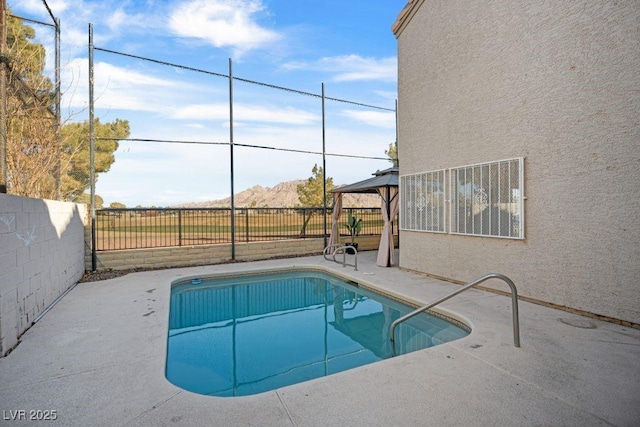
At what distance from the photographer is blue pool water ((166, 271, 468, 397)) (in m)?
3.06

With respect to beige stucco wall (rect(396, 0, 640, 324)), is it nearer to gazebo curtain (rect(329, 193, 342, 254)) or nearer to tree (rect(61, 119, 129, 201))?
gazebo curtain (rect(329, 193, 342, 254))

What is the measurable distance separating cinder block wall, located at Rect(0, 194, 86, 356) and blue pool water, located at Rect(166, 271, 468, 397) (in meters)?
1.51

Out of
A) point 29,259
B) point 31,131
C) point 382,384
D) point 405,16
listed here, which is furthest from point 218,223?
point 382,384

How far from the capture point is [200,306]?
534cm

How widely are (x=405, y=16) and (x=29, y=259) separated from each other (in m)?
7.59

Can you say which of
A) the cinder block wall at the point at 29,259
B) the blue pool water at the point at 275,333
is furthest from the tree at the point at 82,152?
the blue pool water at the point at 275,333

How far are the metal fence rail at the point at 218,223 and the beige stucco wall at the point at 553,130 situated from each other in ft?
16.5

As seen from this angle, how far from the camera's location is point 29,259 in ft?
11.9

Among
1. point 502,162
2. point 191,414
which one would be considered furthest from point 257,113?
point 191,414

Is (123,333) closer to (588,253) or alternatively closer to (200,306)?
(200,306)

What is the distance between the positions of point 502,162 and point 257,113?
8794 millimetres

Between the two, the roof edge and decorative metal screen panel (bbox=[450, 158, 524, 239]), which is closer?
decorative metal screen panel (bbox=[450, 158, 524, 239])

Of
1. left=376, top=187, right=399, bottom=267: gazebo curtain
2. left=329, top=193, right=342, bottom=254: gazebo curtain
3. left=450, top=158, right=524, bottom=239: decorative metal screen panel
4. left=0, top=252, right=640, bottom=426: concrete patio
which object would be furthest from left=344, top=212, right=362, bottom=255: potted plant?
left=0, top=252, right=640, bottom=426: concrete patio

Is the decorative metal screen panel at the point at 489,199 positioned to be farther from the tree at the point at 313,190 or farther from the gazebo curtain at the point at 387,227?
the tree at the point at 313,190
